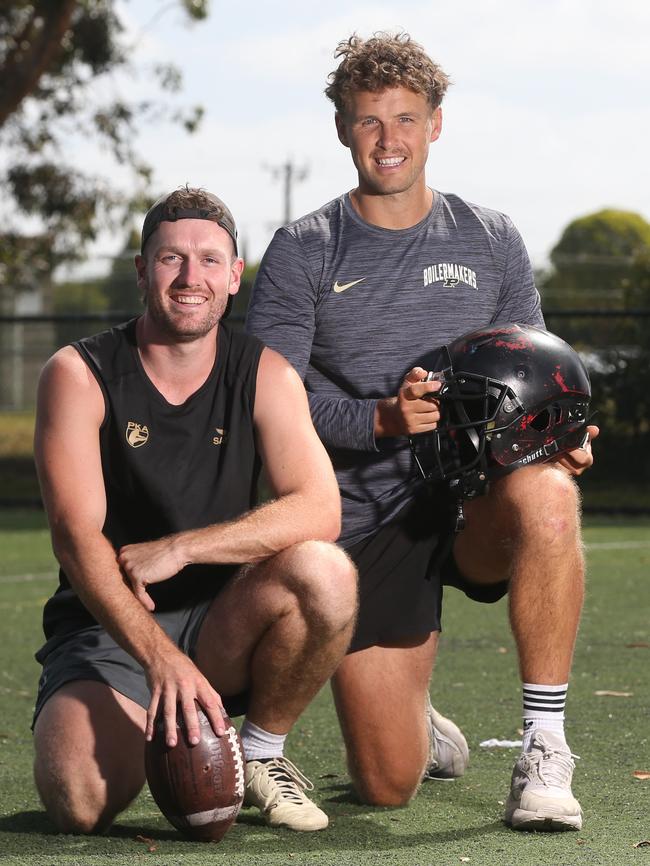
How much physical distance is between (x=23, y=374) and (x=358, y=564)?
21371 millimetres

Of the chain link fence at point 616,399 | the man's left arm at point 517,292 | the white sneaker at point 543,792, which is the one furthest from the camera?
the chain link fence at point 616,399

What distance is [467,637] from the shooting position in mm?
7293

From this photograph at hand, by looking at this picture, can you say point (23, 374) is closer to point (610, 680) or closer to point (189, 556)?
point (610, 680)

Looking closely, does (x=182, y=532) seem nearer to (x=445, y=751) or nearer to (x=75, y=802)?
(x=75, y=802)

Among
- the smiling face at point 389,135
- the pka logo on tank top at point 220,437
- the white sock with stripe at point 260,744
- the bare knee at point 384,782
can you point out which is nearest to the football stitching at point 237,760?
the white sock with stripe at point 260,744

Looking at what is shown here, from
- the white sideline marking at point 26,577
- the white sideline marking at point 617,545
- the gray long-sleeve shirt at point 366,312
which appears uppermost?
the gray long-sleeve shirt at point 366,312

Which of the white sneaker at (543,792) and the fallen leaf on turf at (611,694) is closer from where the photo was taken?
the white sneaker at (543,792)

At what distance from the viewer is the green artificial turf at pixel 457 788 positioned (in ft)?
11.2

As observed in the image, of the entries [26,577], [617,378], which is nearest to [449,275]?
[26,577]

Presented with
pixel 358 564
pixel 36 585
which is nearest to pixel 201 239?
pixel 358 564

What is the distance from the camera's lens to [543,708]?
12.3 feet

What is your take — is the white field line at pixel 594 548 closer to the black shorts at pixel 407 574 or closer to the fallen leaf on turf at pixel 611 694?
the fallen leaf on turf at pixel 611 694

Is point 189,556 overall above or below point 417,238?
below

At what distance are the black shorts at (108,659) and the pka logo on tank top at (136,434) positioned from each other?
0.48 metres
